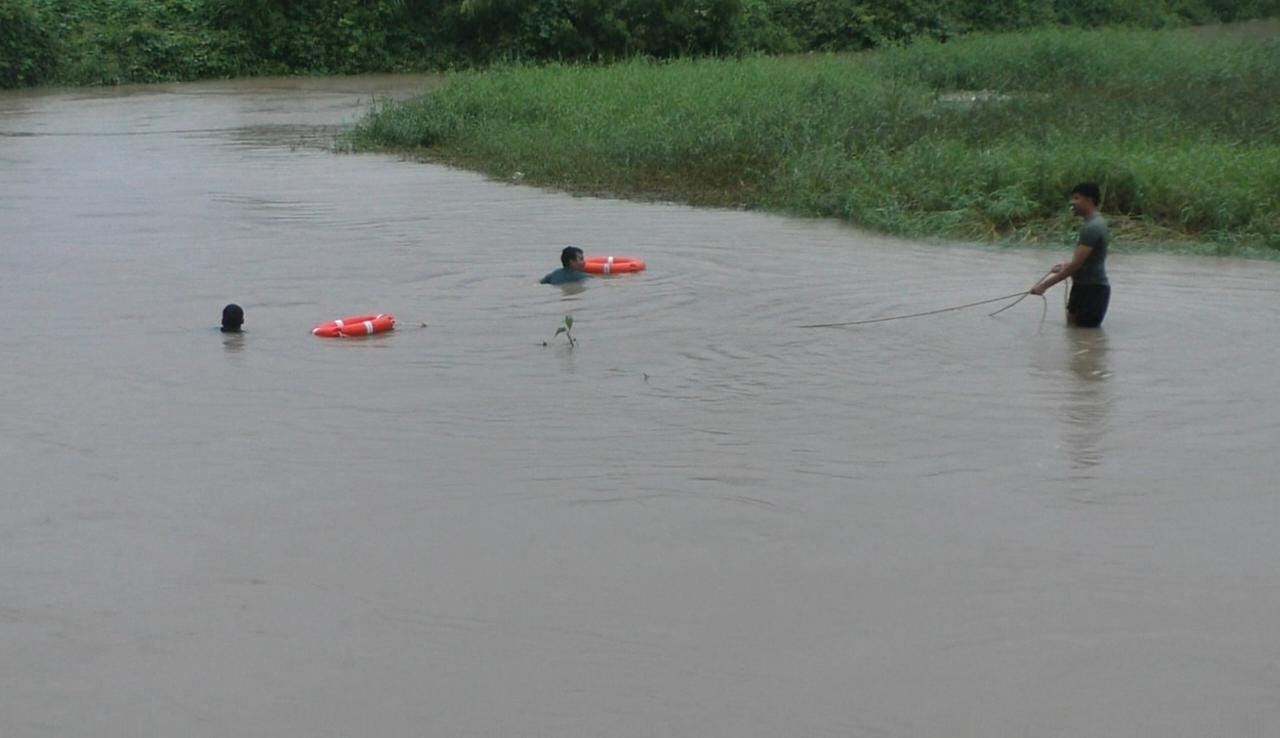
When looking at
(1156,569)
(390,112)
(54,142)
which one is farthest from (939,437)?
(54,142)

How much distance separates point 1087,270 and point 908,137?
6.93 metres

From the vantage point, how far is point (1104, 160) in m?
13.4

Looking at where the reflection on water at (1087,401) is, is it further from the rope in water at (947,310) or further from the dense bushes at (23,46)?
the dense bushes at (23,46)

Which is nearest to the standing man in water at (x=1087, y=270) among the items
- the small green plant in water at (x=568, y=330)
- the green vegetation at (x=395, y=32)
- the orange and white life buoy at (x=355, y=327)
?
the small green plant in water at (x=568, y=330)

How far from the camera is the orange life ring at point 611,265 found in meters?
11.4

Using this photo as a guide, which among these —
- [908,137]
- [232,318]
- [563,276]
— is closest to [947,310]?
[563,276]

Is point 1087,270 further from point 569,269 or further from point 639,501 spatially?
point 639,501

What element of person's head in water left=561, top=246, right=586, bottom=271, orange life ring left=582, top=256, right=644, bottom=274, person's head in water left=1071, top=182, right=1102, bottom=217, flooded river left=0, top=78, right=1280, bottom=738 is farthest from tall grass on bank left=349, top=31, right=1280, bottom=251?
person's head in water left=561, top=246, right=586, bottom=271

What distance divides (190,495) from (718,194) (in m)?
9.48

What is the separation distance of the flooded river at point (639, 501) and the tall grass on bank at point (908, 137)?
52.1 inches

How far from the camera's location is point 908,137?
634 inches

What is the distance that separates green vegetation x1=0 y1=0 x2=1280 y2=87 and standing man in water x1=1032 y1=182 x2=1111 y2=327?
2389 centimetres

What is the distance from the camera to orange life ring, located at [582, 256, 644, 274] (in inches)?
448

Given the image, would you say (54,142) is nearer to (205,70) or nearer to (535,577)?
(205,70)
